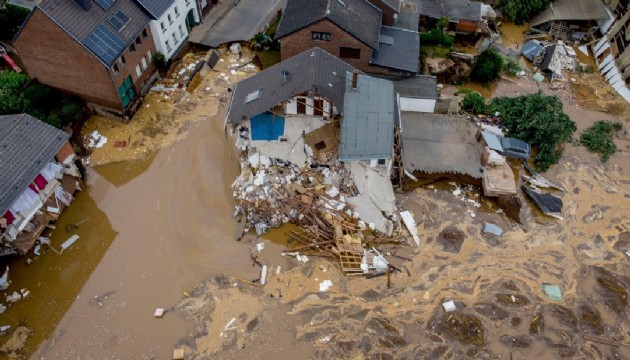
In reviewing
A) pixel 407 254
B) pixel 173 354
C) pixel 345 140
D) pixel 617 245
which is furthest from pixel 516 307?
pixel 173 354

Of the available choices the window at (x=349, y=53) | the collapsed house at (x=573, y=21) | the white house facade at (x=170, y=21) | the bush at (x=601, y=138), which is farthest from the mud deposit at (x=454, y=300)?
the collapsed house at (x=573, y=21)

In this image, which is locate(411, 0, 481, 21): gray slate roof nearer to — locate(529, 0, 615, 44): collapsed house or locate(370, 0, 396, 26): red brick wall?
locate(370, 0, 396, 26): red brick wall

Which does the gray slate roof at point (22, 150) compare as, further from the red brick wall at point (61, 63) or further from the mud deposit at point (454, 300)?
the mud deposit at point (454, 300)

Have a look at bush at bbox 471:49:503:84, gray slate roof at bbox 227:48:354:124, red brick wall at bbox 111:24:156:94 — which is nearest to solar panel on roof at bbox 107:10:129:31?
red brick wall at bbox 111:24:156:94

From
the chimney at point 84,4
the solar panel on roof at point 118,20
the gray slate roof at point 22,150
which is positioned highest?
the chimney at point 84,4

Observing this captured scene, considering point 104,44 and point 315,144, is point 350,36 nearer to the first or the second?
point 315,144

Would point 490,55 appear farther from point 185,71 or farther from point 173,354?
point 173,354
